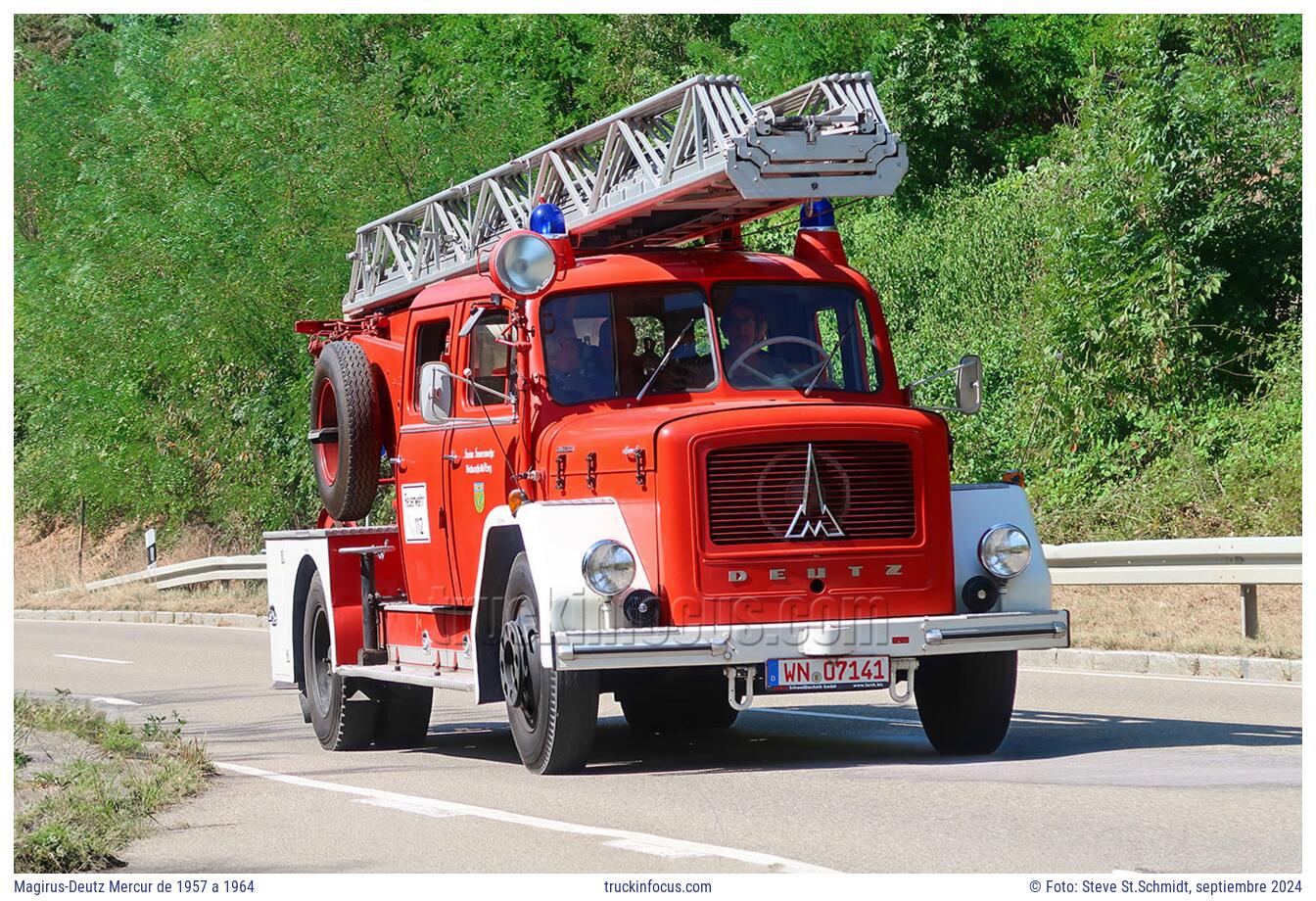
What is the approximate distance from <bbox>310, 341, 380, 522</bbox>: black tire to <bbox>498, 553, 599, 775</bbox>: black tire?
10.2 feet

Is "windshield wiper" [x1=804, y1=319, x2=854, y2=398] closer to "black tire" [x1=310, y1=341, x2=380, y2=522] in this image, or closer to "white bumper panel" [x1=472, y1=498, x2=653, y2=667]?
"white bumper panel" [x1=472, y1=498, x2=653, y2=667]

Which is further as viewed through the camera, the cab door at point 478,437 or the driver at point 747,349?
the cab door at point 478,437

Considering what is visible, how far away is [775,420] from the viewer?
34.1 ft

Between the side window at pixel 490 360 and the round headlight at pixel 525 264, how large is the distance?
0.56 meters

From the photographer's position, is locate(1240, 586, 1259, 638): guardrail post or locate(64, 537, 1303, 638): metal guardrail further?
locate(1240, 586, 1259, 638): guardrail post

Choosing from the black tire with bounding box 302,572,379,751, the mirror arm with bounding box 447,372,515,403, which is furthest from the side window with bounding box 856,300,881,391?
the black tire with bounding box 302,572,379,751

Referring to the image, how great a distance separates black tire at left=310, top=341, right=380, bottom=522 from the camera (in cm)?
1364

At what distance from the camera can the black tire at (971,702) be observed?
→ 35.8 ft

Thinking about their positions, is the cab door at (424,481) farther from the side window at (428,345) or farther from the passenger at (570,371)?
the passenger at (570,371)

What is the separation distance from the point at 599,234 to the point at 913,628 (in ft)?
12.6

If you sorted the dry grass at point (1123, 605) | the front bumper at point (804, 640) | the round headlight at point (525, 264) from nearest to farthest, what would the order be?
the front bumper at point (804, 640) < the round headlight at point (525, 264) < the dry grass at point (1123, 605)

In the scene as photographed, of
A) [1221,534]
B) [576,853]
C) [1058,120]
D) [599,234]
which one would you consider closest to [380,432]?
[599,234]

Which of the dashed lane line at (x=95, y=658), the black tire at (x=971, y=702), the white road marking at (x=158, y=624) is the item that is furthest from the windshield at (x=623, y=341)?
the white road marking at (x=158, y=624)

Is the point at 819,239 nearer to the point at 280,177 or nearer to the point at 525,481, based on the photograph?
the point at 525,481
